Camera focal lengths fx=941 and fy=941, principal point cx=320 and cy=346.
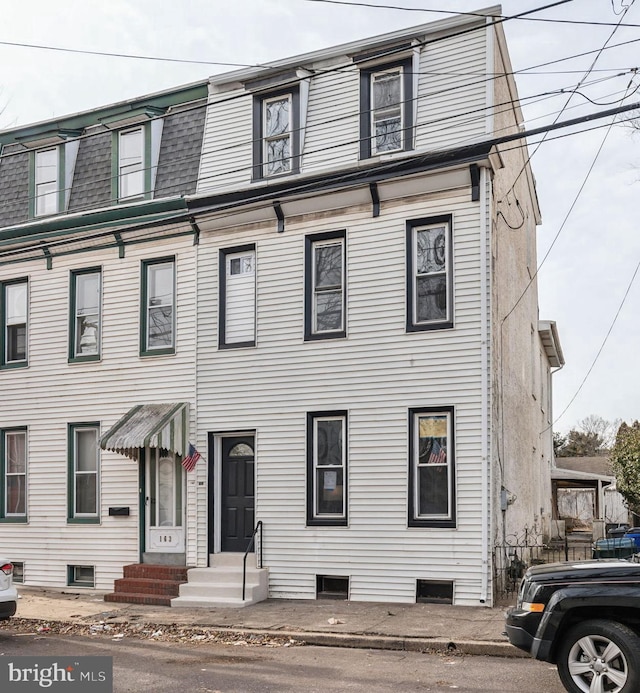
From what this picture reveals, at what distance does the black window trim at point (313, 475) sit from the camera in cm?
1588

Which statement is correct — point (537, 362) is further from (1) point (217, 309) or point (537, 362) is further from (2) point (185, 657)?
(2) point (185, 657)

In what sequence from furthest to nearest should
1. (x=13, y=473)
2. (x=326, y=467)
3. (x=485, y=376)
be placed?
(x=13, y=473), (x=326, y=467), (x=485, y=376)

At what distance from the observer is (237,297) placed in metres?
17.4

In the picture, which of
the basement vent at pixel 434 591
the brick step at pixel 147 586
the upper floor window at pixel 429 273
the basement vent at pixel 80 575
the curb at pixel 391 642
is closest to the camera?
the curb at pixel 391 642

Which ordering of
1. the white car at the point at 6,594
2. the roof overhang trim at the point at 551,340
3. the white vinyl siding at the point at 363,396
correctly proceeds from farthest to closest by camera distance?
1. the roof overhang trim at the point at 551,340
2. the white vinyl siding at the point at 363,396
3. the white car at the point at 6,594

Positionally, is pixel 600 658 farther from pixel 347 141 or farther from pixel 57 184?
pixel 57 184

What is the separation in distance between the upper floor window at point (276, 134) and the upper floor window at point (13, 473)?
760cm

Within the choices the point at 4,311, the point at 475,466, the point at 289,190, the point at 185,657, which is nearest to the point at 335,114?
the point at 289,190

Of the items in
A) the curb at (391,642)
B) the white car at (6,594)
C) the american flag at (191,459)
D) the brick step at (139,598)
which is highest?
the american flag at (191,459)

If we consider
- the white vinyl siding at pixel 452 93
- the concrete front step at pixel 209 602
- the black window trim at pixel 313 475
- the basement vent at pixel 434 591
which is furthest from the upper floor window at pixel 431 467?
the white vinyl siding at pixel 452 93

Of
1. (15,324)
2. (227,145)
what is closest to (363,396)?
(227,145)

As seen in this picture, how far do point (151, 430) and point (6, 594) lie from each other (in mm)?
4861

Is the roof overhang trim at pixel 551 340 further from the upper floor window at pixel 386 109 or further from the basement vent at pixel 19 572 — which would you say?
the basement vent at pixel 19 572

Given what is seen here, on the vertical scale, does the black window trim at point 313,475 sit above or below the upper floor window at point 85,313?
below
